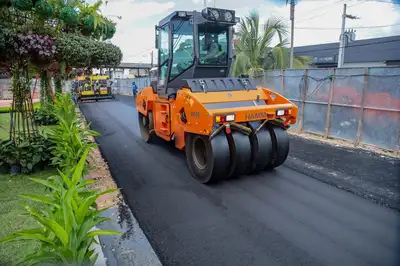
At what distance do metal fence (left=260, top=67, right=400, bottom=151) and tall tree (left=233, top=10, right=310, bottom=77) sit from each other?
2.57m

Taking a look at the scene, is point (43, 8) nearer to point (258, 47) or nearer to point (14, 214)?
point (14, 214)

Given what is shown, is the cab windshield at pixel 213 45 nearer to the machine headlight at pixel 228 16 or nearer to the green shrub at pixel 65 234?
the machine headlight at pixel 228 16

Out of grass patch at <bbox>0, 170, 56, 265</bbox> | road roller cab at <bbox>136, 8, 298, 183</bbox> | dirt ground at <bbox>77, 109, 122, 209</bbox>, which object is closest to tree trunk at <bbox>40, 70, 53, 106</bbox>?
dirt ground at <bbox>77, 109, 122, 209</bbox>

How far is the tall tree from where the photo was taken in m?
11.7

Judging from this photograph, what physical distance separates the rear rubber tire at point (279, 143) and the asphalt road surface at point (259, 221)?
0.31 m

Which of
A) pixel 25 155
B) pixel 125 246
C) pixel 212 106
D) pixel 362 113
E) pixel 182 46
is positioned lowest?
pixel 125 246

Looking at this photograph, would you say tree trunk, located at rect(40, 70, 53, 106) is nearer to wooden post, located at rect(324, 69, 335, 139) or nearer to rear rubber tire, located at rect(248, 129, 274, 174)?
rear rubber tire, located at rect(248, 129, 274, 174)

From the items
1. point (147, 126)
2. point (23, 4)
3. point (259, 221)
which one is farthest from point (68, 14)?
point (147, 126)

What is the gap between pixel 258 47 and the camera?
11.9 meters

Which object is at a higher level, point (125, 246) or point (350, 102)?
point (350, 102)

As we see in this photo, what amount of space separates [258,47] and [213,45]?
6683 millimetres

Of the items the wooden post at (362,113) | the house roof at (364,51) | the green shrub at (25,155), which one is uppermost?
the house roof at (364,51)

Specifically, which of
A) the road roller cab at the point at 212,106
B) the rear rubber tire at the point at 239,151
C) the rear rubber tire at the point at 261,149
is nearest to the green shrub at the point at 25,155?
the road roller cab at the point at 212,106

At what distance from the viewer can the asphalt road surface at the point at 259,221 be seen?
288 cm
